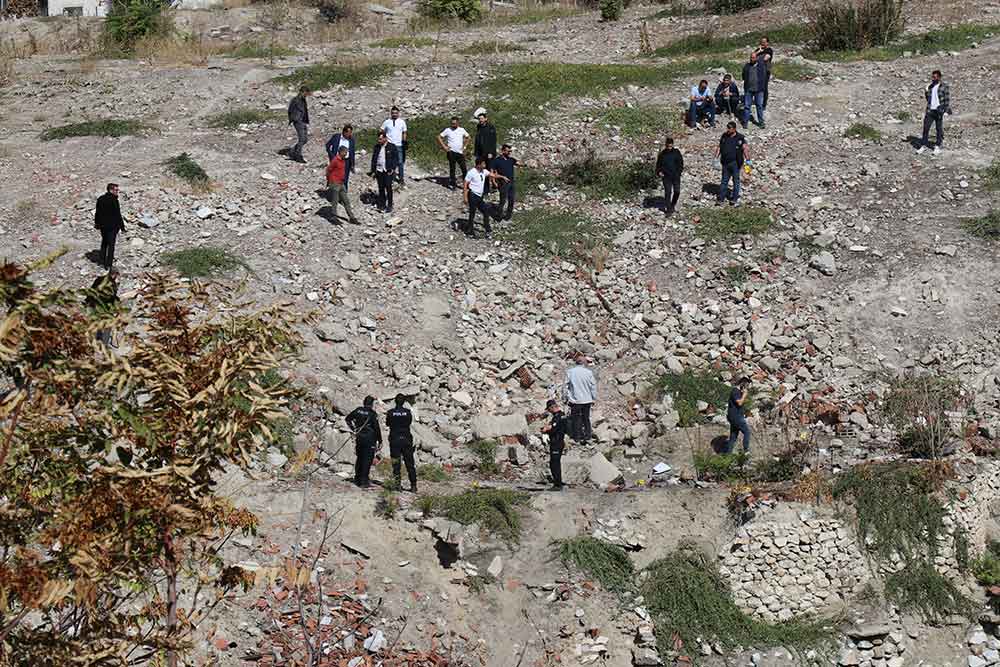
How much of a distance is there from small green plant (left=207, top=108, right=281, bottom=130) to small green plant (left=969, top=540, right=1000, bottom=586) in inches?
628

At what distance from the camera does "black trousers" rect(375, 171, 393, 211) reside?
19.5 m

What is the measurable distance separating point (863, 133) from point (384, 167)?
9524 millimetres

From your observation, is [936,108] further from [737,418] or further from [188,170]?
[188,170]

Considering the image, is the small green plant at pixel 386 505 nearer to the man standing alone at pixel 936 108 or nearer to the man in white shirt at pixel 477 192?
the man in white shirt at pixel 477 192

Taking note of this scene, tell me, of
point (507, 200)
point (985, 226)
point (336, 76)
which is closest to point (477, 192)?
point (507, 200)

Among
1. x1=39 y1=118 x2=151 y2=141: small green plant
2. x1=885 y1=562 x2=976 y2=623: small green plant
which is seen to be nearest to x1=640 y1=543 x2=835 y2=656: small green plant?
x1=885 y1=562 x2=976 y2=623: small green plant

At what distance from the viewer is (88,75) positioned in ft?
88.2

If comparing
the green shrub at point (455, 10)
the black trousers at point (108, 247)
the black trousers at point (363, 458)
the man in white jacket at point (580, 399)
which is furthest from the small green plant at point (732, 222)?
the green shrub at point (455, 10)

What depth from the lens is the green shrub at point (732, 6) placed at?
31016 mm

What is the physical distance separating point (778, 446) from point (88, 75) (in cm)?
1947

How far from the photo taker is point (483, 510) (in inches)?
521

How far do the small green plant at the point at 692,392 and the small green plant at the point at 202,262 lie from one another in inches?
262

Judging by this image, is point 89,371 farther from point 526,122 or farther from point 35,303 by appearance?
point 526,122

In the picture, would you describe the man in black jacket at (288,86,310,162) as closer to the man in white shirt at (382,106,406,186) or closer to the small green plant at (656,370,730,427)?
the man in white shirt at (382,106,406,186)
